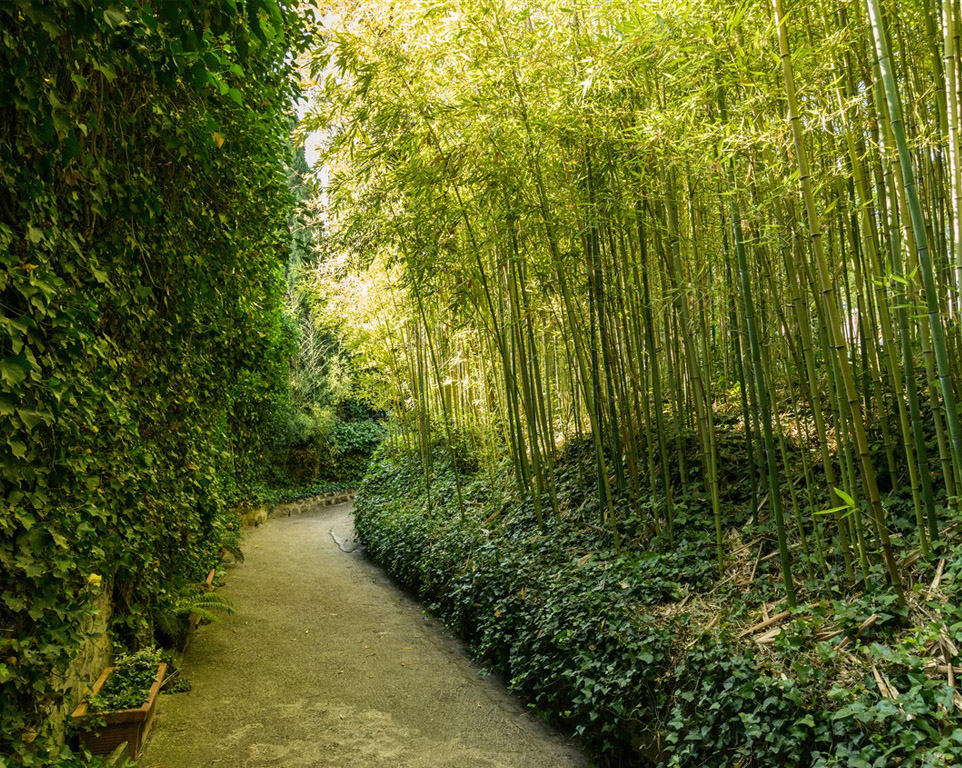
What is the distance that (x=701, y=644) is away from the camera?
105 inches

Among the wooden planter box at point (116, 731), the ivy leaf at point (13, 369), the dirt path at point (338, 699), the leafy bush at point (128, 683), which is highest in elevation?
the ivy leaf at point (13, 369)

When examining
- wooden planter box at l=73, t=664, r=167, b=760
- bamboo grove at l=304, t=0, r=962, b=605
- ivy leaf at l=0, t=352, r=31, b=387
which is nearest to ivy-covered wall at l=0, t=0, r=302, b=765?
ivy leaf at l=0, t=352, r=31, b=387

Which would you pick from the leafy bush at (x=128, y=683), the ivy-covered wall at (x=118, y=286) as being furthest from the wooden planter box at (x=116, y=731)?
the ivy-covered wall at (x=118, y=286)

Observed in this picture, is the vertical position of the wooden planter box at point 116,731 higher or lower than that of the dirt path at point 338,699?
higher

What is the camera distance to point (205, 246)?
341cm

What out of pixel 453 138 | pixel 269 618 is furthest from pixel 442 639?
pixel 453 138

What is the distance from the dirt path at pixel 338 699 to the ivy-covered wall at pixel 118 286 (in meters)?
0.58

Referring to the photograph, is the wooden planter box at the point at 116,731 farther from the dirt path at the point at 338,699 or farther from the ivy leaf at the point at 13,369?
the ivy leaf at the point at 13,369

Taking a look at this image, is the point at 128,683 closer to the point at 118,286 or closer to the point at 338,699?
the point at 338,699

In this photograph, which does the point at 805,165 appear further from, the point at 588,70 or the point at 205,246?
the point at 205,246

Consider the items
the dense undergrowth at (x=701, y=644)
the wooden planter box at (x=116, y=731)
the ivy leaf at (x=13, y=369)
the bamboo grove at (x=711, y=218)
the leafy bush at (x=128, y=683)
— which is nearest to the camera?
the ivy leaf at (x=13, y=369)

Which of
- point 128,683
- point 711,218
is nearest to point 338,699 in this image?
point 128,683

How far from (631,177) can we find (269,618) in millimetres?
3667

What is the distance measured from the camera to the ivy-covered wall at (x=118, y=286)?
1788mm
